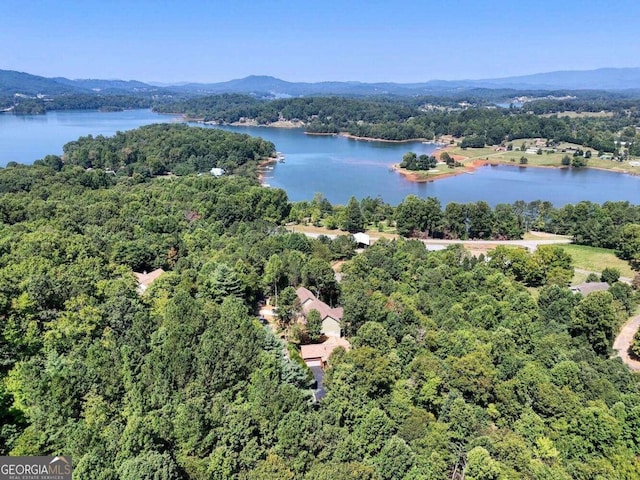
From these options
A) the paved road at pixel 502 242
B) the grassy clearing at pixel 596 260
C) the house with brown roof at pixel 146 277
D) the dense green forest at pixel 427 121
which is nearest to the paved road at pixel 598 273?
the grassy clearing at pixel 596 260

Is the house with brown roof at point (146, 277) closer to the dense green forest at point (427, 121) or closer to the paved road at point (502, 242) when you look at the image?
the paved road at point (502, 242)

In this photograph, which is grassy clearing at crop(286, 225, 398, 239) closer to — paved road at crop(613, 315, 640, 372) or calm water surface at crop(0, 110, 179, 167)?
paved road at crop(613, 315, 640, 372)

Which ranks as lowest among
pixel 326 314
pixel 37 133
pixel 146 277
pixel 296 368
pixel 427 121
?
pixel 326 314

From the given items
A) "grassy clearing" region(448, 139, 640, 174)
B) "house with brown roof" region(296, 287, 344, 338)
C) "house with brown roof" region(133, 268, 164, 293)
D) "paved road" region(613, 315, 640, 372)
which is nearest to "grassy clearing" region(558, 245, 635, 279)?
"paved road" region(613, 315, 640, 372)

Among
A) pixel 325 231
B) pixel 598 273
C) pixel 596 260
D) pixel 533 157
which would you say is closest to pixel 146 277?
pixel 325 231

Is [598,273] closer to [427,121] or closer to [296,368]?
[296,368]
